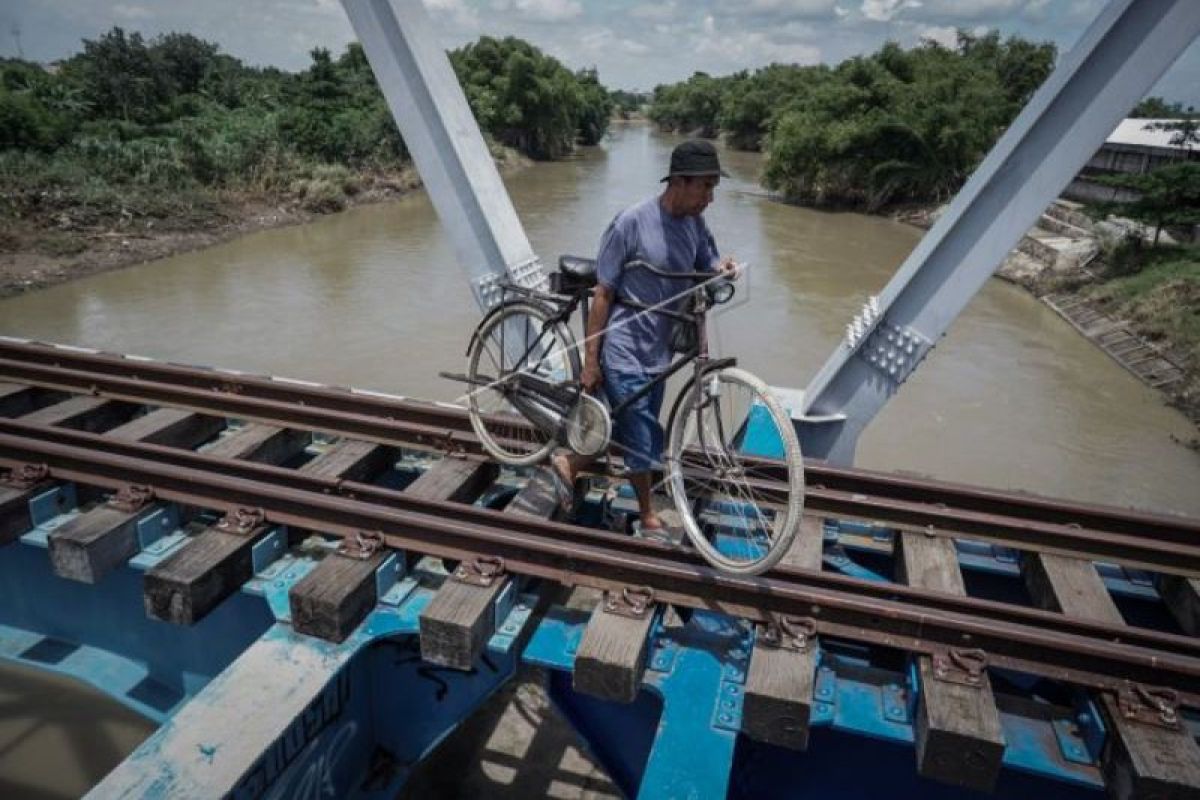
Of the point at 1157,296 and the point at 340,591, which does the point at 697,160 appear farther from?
the point at 1157,296

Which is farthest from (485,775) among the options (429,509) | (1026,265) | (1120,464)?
(1026,265)

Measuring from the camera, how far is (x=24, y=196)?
1717 centimetres

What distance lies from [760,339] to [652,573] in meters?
11.8

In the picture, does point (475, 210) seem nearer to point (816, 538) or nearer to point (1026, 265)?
point (816, 538)

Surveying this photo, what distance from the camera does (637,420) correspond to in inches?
137

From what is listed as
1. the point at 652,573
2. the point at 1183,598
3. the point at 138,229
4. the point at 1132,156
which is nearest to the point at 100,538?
the point at 652,573

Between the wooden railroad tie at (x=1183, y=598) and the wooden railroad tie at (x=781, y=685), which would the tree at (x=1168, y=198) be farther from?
the wooden railroad tie at (x=781, y=685)

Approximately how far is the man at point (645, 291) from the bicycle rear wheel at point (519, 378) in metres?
0.39

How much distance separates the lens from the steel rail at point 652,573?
2588 millimetres

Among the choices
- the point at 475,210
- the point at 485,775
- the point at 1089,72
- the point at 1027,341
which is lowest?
the point at 1027,341

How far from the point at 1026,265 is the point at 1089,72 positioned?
19.1 metres

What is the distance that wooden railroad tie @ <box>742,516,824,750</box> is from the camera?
2.28 metres

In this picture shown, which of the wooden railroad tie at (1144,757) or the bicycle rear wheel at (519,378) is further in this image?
the bicycle rear wheel at (519,378)

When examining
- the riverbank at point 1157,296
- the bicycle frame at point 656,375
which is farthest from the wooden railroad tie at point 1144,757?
the riverbank at point 1157,296
